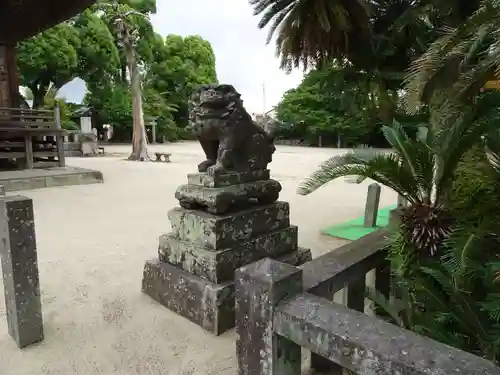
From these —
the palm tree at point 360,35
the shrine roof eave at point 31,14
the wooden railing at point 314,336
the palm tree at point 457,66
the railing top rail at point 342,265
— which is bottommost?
the railing top rail at point 342,265

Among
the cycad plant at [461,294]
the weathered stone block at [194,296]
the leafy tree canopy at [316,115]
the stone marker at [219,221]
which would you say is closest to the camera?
the cycad plant at [461,294]

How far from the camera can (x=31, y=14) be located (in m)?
8.96

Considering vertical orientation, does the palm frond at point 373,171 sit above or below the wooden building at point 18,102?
below

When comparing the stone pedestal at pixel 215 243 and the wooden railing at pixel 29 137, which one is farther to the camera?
the wooden railing at pixel 29 137

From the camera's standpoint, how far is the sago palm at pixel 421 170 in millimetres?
2330

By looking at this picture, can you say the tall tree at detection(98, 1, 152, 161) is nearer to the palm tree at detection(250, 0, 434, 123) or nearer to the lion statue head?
the palm tree at detection(250, 0, 434, 123)

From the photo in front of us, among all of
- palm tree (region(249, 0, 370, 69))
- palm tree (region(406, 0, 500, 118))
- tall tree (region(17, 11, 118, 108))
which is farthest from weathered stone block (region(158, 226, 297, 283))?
tall tree (region(17, 11, 118, 108))

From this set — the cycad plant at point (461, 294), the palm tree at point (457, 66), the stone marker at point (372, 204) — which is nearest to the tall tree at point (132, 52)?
the stone marker at point (372, 204)

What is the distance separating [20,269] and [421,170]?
2687mm

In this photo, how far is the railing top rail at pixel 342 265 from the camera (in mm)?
1785

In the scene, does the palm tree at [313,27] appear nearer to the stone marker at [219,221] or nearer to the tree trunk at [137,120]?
the stone marker at [219,221]

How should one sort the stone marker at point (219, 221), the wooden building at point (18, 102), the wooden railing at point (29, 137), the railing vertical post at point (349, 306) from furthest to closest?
the wooden railing at point (29, 137) → the wooden building at point (18, 102) → the stone marker at point (219, 221) → the railing vertical post at point (349, 306)

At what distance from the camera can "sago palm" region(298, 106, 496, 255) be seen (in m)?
2.33

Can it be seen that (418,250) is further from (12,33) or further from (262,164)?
(12,33)
